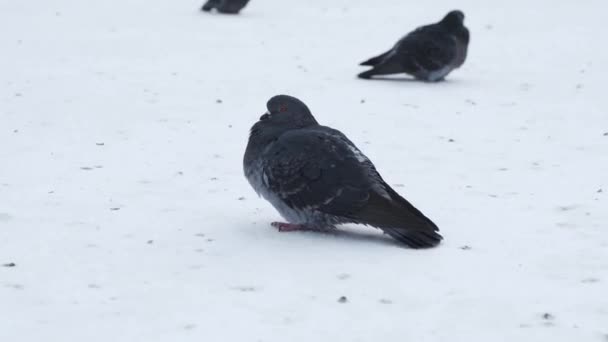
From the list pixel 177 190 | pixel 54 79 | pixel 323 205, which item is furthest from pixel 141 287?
pixel 54 79

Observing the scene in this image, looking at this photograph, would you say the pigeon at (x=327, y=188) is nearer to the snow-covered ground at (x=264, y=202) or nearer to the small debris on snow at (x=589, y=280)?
the snow-covered ground at (x=264, y=202)

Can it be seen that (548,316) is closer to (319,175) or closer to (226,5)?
(319,175)

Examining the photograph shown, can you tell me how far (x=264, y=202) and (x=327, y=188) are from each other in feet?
3.26

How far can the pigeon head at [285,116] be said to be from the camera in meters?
5.23

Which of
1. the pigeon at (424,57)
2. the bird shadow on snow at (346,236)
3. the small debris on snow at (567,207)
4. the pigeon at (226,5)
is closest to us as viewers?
the bird shadow on snow at (346,236)

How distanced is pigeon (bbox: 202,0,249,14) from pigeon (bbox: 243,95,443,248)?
27.6ft

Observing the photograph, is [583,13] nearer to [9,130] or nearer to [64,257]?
[9,130]

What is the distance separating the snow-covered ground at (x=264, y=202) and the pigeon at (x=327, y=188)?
4.6 inches

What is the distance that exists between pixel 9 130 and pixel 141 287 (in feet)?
10.9

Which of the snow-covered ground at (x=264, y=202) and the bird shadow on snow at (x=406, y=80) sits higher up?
the snow-covered ground at (x=264, y=202)

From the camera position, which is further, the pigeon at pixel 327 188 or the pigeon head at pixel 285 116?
the pigeon head at pixel 285 116

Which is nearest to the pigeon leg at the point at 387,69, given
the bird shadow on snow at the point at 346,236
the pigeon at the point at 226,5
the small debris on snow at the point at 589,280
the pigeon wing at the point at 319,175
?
the pigeon at the point at 226,5

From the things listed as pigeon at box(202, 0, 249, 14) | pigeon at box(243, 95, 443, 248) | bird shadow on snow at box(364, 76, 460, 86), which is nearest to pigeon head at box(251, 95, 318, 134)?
pigeon at box(243, 95, 443, 248)

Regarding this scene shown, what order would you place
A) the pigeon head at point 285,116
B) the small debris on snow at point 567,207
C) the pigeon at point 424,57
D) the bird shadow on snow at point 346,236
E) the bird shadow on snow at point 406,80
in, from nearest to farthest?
the bird shadow on snow at point 346,236 < the pigeon head at point 285,116 < the small debris on snow at point 567,207 < the pigeon at point 424,57 < the bird shadow on snow at point 406,80
